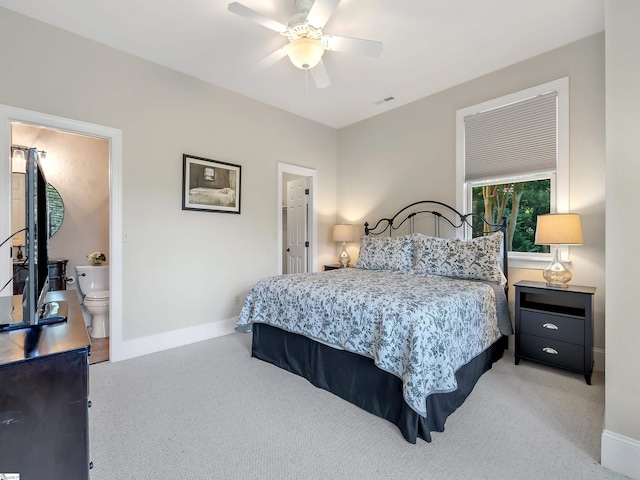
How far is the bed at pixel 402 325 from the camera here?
181cm

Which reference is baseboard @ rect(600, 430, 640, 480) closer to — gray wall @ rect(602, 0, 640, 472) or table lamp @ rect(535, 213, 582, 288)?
gray wall @ rect(602, 0, 640, 472)

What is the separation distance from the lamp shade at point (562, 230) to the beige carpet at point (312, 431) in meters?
1.14

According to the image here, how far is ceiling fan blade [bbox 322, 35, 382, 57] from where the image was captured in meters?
2.26

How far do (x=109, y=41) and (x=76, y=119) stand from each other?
0.80m

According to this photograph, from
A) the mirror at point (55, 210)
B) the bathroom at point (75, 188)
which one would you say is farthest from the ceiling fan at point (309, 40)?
the mirror at point (55, 210)

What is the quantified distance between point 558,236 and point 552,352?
98 cm

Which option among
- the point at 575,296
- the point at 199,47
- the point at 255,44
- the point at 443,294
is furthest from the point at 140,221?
the point at 575,296

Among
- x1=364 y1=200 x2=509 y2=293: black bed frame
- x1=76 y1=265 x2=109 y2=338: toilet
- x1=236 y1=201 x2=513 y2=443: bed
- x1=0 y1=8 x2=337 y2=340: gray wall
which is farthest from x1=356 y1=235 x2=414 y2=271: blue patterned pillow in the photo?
x1=76 y1=265 x2=109 y2=338: toilet

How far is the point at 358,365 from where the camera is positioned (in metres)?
2.17

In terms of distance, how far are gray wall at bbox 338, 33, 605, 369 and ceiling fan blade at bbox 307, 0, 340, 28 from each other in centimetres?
220

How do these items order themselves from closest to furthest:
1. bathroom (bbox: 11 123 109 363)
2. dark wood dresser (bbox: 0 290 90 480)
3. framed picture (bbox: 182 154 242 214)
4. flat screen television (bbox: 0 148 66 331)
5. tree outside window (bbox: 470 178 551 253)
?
dark wood dresser (bbox: 0 290 90 480)
flat screen television (bbox: 0 148 66 331)
tree outside window (bbox: 470 178 551 253)
framed picture (bbox: 182 154 242 214)
bathroom (bbox: 11 123 109 363)

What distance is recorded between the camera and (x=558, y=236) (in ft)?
8.41

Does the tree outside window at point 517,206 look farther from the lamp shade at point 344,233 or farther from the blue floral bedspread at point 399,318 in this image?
the lamp shade at point 344,233

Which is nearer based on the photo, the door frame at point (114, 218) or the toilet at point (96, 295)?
the door frame at point (114, 218)
